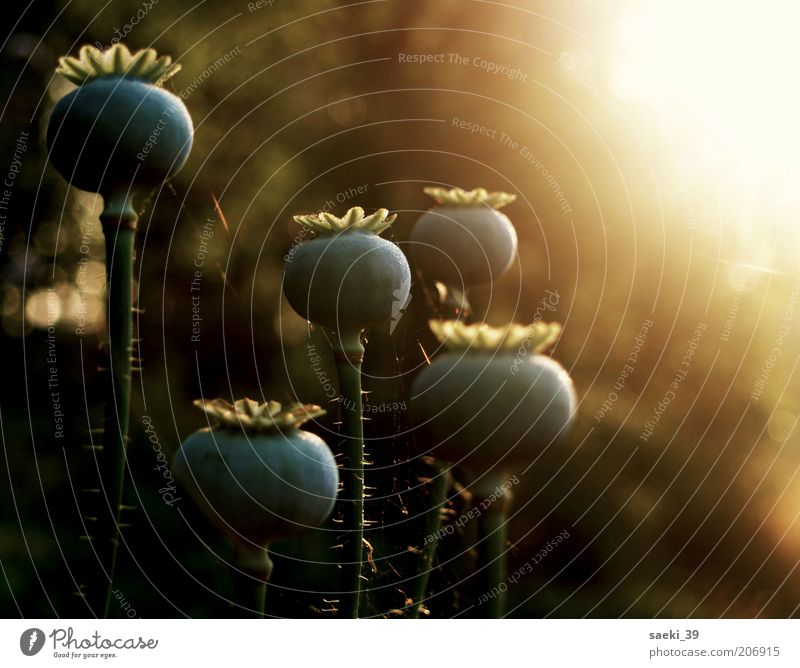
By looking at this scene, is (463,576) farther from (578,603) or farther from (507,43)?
(507,43)

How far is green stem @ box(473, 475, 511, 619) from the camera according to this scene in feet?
1.06

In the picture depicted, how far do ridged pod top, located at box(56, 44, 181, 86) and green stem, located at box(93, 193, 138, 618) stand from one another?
54mm

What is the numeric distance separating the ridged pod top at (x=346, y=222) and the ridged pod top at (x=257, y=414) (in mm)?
81

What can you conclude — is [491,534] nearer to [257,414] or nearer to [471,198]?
[257,414]

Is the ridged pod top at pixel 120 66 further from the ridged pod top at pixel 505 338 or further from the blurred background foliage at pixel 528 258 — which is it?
the blurred background foliage at pixel 528 258

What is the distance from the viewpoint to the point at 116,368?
0.36 meters

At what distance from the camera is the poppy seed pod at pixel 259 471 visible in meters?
0.32

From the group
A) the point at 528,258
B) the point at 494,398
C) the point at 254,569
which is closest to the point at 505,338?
the point at 494,398

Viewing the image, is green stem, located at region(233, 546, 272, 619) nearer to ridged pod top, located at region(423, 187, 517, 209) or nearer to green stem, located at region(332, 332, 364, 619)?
green stem, located at region(332, 332, 364, 619)

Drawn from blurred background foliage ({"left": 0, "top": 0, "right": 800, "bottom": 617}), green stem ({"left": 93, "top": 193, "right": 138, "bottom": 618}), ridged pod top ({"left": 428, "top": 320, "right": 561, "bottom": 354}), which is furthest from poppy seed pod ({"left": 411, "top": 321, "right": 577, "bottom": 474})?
blurred background foliage ({"left": 0, "top": 0, "right": 800, "bottom": 617})

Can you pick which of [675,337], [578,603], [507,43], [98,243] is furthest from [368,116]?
[578,603]

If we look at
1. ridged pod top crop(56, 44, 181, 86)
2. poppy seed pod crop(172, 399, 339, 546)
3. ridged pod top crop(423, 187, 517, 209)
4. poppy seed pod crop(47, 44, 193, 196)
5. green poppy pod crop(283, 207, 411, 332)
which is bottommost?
poppy seed pod crop(172, 399, 339, 546)

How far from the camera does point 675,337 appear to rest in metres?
1.01

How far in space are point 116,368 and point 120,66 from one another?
13 centimetres
